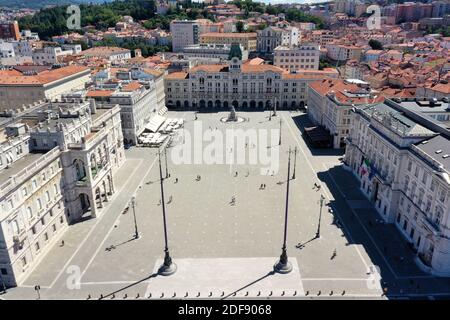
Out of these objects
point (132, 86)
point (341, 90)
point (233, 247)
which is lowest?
point (233, 247)

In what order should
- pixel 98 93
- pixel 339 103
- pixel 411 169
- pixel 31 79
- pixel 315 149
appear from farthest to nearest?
pixel 31 79
pixel 98 93
pixel 315 149
pixel 339 103
pixel 411 169

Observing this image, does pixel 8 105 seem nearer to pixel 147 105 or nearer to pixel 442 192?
pixel 147 105

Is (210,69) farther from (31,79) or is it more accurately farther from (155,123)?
(31,79)

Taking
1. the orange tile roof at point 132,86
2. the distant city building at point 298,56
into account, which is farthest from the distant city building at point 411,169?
the distant city building at point 298,56

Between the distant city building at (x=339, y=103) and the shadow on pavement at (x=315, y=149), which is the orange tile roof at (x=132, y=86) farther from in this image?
the distant city building at (x=339, y=103)

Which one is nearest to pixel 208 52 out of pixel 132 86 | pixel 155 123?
pixel 155 123

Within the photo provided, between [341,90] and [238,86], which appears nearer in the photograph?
[341,90]

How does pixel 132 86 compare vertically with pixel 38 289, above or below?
above
